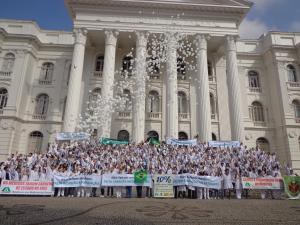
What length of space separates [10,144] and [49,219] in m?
22.9

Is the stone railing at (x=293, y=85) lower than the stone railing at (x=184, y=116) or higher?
higher

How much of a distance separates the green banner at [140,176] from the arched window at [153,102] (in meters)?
15.7

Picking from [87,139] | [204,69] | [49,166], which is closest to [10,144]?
[87,139]

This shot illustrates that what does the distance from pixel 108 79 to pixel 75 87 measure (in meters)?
3.31

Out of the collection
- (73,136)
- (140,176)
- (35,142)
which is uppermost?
(35,142)

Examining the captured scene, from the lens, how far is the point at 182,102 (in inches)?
1165

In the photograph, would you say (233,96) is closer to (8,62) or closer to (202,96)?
(202,96)

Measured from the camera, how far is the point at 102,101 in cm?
2394

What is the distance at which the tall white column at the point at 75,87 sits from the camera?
933 inches

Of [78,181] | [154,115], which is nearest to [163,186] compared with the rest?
[78,181]

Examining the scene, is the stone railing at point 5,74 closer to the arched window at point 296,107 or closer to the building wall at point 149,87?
the building wall at point 149,87

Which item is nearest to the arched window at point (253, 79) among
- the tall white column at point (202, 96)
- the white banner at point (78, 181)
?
the tall white column at point (202, 96)

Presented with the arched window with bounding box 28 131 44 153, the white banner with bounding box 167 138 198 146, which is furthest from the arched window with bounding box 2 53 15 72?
the white banner with bounding box 167 138 198 146

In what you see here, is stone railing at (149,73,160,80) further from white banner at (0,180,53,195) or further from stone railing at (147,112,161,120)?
white banner at (0,180,53,195)
